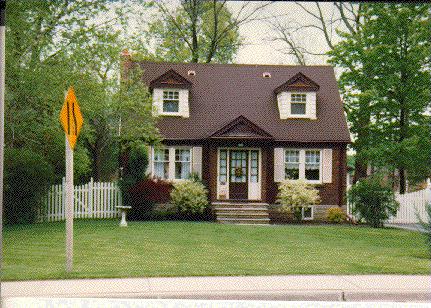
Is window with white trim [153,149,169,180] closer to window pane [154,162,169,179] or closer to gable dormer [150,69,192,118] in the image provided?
window pane [154,162,169,179]

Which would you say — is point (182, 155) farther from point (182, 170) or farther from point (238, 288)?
point (238, 288)

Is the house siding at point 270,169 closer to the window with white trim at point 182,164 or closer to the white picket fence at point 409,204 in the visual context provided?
the window with white trim at point 182,164

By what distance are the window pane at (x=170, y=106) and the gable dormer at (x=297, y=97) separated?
3.38 m

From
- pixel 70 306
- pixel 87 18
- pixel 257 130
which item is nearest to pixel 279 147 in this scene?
pixel 257 130

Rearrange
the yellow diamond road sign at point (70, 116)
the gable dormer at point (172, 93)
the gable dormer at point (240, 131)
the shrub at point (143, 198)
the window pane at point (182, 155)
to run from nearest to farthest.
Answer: the yellow diamond road sign at point (70, 116)
the shrub at point (143, 198)
the gable dormer at point (240, 131)
the window pane at point (182, 155)
the gable dormer at point (172, 93)

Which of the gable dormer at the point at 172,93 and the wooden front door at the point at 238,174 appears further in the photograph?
the gable dormer at the point at 172,93

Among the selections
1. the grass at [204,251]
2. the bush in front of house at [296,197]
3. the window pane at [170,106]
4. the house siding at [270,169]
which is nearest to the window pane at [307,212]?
the bush in front of house at [296,197]

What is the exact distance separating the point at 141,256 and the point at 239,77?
11.6 meters

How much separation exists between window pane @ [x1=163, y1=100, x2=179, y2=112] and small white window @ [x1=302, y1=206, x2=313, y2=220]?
525 cm

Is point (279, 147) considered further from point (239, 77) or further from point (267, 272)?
point (267, 272)

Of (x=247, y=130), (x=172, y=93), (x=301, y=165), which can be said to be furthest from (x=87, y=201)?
(x=301, y=165)

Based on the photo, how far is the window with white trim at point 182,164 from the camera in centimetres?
1991

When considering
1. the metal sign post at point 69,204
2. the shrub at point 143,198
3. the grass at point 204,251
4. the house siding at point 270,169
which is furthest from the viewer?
the house siding at point 270,169

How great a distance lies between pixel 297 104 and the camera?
68.0 feet
